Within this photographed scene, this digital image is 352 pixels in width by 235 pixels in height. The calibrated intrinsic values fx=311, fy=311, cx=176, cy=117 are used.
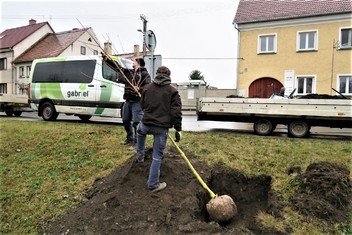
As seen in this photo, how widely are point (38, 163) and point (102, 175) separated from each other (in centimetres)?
181

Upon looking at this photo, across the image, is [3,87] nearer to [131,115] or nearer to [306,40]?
[306,40]

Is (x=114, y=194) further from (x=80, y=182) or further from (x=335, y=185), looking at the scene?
(x=335, y=185)

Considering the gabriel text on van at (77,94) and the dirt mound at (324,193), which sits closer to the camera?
the dirt mound at (324,193)

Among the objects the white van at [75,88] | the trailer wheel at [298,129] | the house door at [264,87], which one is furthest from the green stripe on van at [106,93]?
the house door at [264,87]

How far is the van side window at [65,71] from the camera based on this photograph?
11.6 m

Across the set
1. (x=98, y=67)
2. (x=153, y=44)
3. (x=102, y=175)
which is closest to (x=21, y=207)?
(x=102, y=175)

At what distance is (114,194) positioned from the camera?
4.49m

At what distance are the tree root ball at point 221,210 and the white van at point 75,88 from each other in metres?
7.40

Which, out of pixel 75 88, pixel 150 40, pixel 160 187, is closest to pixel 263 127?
pixel 150 40

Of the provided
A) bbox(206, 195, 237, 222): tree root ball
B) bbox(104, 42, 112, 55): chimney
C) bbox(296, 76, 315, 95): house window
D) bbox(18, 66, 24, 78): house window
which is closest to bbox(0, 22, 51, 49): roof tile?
bbox(18, 66, 24, 78): house window

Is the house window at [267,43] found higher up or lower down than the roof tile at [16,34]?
lower down

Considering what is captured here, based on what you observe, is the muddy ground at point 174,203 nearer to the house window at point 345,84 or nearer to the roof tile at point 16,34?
the house window at point 345,84

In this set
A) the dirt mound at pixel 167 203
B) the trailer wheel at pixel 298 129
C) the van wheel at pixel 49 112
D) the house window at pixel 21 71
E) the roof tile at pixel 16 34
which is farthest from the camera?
the roof tile at pixel 16 34

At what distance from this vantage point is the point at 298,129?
32.5 feet
